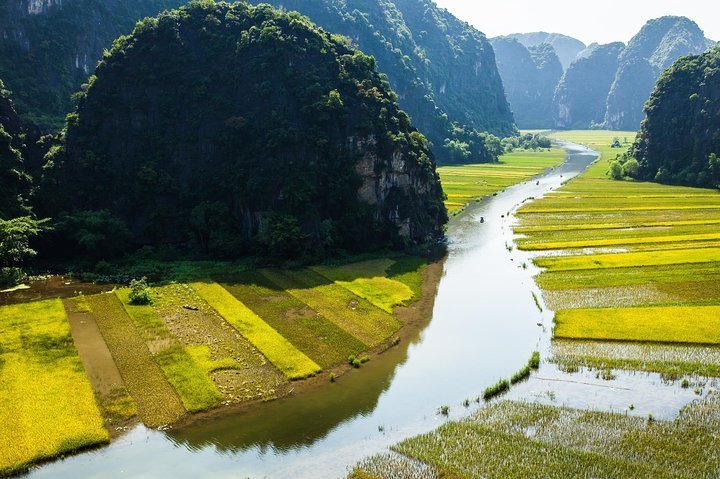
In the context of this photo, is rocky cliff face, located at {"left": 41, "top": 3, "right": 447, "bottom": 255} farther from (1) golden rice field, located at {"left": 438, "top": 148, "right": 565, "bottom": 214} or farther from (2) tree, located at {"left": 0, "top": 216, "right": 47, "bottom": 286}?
(1) golden rice field, located at {"left": 438, "top": 148, "right": 565, "bottom": 214}

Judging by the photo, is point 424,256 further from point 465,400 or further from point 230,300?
point 465,400

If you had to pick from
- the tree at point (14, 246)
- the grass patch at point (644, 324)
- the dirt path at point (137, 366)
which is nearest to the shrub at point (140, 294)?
the dirt path at point (137, 366)

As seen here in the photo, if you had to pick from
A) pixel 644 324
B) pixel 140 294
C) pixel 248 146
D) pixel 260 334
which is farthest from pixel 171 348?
pixel 248 146

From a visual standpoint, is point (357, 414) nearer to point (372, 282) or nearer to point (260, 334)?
point (260, 334)

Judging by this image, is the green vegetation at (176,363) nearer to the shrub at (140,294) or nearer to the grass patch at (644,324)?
the shrub at (140,294)

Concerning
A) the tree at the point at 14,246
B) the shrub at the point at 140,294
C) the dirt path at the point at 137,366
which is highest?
the tree at the point at 14,246
